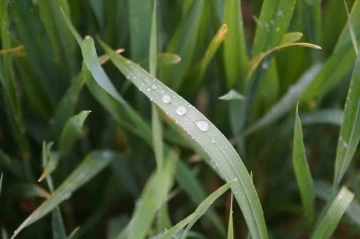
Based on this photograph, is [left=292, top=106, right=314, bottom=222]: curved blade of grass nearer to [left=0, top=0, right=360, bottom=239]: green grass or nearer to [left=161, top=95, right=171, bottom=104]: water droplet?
[left=0, top=0, right=360, bottom=239]: green grass

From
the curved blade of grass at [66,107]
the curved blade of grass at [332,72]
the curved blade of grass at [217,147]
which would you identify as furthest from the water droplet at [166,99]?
the curved blade of grass at [332,72]

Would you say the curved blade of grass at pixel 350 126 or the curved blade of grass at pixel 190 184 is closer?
the curved blade of grass at pixel 350 126

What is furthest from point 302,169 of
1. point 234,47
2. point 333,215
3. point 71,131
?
point 71,131

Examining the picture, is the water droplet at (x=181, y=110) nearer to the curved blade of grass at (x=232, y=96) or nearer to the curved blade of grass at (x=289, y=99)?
the curved blade of grass at (x=232, y=96)

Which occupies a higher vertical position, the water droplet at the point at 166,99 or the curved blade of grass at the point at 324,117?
the water droplet at the point at 166,99

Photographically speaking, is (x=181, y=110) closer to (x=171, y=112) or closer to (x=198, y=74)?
(x=171, y=112)

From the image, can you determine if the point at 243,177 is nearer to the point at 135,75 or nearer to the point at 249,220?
the point at 249,220
